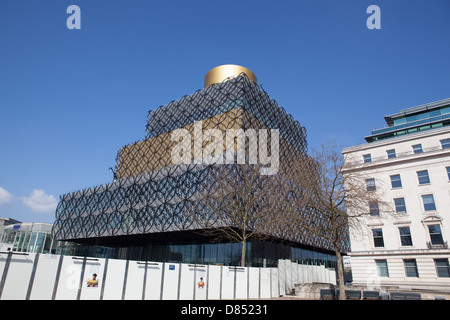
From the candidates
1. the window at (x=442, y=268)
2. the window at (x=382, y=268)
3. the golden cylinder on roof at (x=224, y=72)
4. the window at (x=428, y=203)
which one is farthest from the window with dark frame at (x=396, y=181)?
the golden cylinder on roof at (x=224, y=72)

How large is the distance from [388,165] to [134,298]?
33542 millimetres

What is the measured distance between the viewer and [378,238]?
34281 millimetres

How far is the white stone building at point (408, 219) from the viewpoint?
30.7 metres

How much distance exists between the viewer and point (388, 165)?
36062 mm

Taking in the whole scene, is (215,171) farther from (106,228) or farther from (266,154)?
(106,228)

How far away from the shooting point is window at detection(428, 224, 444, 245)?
30.8 meters

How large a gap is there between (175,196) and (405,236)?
102 ft

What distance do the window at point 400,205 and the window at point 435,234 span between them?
10.0ft

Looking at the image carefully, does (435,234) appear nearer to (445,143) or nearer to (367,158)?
(445,143)

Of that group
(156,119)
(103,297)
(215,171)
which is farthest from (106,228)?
(103,297)

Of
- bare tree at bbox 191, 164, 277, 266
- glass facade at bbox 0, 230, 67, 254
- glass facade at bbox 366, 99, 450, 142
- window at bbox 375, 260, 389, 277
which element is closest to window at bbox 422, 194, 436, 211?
window at bbox 375, 260, 389, 277

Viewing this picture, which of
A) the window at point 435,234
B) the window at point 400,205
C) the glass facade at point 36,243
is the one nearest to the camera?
the window at point 435,234

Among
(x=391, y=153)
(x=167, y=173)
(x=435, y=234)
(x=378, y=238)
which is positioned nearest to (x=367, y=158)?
(x=391, y=153)

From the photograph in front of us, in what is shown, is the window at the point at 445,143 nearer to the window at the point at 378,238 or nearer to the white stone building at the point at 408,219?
the white stone building at the point at 408,219
